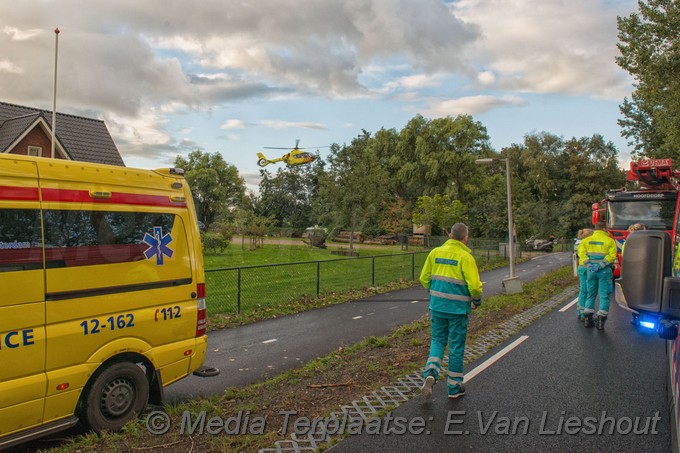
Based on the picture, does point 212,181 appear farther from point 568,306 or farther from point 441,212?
point 568,306

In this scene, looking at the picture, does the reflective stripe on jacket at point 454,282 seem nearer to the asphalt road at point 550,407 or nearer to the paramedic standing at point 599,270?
the asphalt road at point 550,407

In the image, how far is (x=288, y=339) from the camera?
923 centimetres

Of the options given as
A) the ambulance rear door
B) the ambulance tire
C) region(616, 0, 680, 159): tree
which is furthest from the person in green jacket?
region(616, 0, 680, 159): tree

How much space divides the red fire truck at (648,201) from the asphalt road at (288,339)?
686 centimetres

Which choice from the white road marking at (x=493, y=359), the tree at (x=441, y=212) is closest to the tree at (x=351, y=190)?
the tree at (x=441, y=212)

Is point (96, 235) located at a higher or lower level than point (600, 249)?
higher

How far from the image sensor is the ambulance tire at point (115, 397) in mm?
4570

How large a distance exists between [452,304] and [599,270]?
509 centimetres

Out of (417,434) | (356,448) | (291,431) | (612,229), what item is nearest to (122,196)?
(291,431)

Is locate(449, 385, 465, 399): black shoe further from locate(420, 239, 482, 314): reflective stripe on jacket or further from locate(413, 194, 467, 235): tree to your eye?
locate(413, 194, 467, 235): tree

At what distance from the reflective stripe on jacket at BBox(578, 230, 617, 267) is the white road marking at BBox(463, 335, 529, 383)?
2134 mm

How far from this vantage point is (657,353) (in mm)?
7219

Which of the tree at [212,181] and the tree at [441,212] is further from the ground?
the tree at [212,181]

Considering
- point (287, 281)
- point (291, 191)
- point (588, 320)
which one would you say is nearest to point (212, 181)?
point (291, 191)
